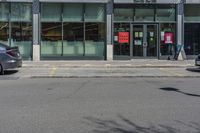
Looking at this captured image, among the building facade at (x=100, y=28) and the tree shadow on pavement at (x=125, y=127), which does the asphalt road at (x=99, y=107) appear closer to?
the tree shadow on pavement at (x=125, y=127)

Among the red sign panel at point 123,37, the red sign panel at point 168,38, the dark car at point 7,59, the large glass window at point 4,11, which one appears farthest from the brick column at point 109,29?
the dark car at point 7,59

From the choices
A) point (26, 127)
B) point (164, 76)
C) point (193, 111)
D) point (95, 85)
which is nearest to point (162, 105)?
point (193, 111)

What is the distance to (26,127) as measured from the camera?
859 cm

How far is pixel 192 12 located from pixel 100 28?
6.04m

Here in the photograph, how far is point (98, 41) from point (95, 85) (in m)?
13.1

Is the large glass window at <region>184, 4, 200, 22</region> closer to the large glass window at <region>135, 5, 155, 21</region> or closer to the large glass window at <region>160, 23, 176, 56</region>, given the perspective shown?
the large glass window at <region>160, 23, 176, 56</region>

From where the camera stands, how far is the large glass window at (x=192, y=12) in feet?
97.1

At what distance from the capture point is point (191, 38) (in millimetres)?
29578

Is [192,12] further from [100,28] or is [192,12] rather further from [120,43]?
[100,28]

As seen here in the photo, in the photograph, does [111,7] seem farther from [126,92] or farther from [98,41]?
[126,92]

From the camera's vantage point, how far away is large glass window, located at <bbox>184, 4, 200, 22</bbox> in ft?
97.1

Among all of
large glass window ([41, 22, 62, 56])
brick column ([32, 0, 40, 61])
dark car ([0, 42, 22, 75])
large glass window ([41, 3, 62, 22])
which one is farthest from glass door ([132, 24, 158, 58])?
dark car ([0, 42, 22, 75])

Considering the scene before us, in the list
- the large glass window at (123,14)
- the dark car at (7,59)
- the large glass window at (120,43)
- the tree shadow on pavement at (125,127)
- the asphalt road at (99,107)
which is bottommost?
the tree shadow on pavement at (125,127)

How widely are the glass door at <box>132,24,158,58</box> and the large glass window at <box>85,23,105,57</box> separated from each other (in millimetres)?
2008
